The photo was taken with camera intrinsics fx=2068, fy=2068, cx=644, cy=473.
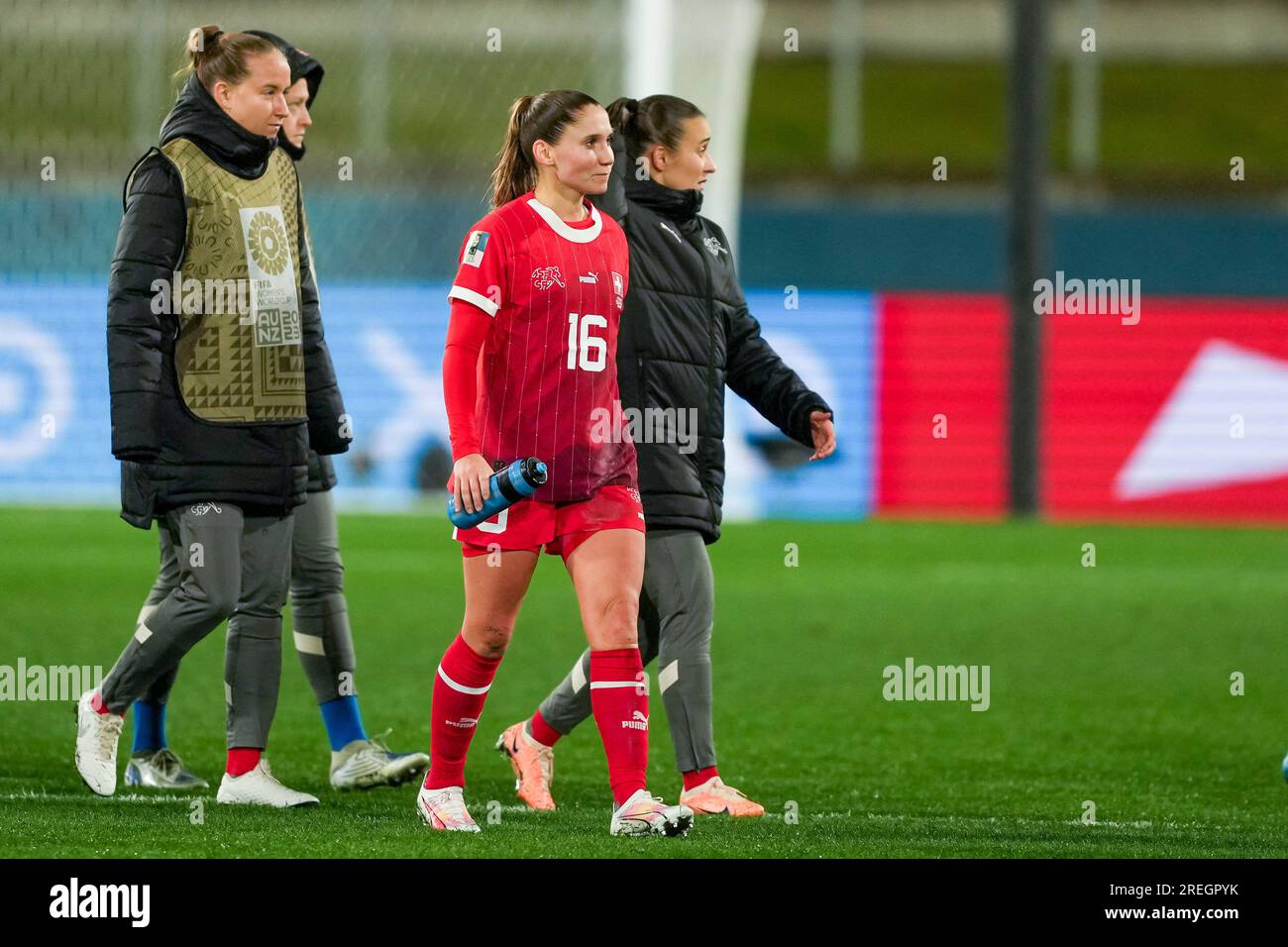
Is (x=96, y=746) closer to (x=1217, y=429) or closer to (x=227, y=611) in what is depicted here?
(x=227, y=611)

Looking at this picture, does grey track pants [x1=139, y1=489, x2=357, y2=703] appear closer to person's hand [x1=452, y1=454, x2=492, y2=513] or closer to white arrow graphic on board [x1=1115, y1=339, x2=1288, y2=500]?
person's hand [x1=452, y1=454, x2=492, y2=513]

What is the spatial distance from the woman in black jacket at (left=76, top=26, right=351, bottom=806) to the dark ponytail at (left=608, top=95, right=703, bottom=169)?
913 millimetres

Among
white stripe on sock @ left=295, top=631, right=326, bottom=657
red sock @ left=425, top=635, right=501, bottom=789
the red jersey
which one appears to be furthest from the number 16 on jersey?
white stripe on sock @ left=295, top=631, right=326, bottom=657

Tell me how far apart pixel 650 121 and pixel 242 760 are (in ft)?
6.58

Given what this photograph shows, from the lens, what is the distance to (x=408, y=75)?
1838 cm

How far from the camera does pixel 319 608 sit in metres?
5.92

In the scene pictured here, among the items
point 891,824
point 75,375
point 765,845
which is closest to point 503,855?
point 765,845

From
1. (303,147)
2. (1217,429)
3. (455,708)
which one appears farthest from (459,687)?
(1217,429)

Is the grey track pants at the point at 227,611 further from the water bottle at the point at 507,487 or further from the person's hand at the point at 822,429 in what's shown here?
the person's hand at the point at 822,429

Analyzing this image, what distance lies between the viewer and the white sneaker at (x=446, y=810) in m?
4.84

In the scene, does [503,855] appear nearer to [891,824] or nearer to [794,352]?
[891,824]

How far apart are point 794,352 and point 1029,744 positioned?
37.0 ft

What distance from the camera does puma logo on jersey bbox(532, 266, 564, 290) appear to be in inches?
187

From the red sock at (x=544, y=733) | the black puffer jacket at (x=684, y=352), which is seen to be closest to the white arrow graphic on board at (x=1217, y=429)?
the black puffer jacket at (x=684, y=352)
